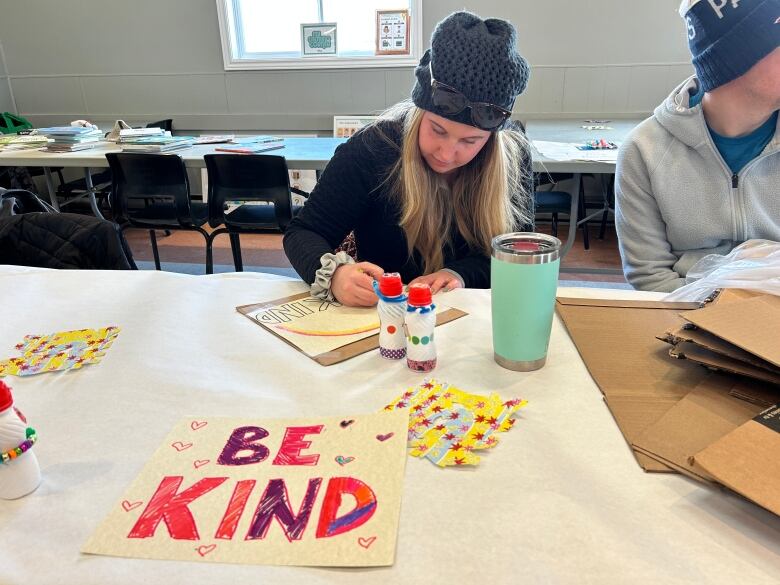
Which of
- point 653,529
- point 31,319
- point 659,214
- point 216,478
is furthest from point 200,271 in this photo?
point 653,529

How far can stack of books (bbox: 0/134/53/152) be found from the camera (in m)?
3.14

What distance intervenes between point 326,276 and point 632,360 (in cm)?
56

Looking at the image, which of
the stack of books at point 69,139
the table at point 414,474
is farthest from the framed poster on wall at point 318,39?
the table at point 414,474

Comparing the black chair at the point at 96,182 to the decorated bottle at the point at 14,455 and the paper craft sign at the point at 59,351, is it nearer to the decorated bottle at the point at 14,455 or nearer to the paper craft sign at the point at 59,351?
the paper craft sign at the point at 59,351

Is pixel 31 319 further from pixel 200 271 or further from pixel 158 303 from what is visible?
pixel 200 271

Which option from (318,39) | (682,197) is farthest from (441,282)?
(318,39)

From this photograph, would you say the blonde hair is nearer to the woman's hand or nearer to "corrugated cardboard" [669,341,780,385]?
the woman's hand

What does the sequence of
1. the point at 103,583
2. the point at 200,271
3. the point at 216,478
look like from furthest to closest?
the point at 200,271
the point at 216,478
the point at 103,583

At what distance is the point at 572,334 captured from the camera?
35.4 inches

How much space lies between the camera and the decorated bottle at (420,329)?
78 centimetres

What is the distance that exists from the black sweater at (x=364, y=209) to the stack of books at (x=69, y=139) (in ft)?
7.52

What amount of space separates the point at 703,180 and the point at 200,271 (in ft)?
9.34

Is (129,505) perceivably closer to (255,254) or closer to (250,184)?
(250,184)

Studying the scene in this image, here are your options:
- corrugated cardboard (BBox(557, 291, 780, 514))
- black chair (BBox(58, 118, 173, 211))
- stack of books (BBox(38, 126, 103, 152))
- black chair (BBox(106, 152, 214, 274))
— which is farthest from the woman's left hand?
black chair (BBox(58, 118, 173, 211))
